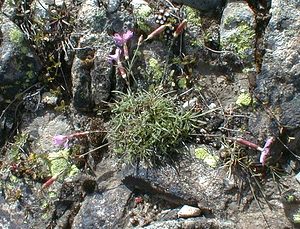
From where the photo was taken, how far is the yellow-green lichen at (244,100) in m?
5.98

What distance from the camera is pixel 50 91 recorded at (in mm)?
6395

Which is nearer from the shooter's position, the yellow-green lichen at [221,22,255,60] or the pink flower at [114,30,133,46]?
the yellow-green lichen at [221,22,255,60]

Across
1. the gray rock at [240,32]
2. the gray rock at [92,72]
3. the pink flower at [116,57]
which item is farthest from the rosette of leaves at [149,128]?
the gray rock at [240,32]

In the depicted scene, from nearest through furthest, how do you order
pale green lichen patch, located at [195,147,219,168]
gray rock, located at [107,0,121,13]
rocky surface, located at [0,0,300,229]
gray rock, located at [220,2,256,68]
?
rocky surface, located at [0,0,300,229]
pale green lichen patch, located at [195,147,219,168]
gray rock, located at [220,2,256,68]
gray rock, located at [107,0,121,13]

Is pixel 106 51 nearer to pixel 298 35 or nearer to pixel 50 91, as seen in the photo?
pixel 50 91

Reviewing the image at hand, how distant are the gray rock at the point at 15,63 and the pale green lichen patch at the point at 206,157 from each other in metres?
1.79

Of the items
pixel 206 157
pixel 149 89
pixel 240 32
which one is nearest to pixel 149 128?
pixel 149 89

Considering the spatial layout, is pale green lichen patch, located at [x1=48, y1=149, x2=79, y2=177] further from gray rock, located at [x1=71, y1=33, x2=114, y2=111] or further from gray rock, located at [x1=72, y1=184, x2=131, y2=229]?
gray rock, located at [x1=71, y1=33, x2=114, y2=111]

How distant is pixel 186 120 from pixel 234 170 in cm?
63

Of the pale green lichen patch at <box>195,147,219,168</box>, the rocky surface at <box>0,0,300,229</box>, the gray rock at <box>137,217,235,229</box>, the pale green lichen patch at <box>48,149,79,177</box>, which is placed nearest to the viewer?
the gray rock at <box>137,217,235,229</box>

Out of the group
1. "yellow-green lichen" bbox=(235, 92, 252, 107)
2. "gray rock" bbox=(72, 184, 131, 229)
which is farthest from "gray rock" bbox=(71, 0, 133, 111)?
"yellow-green lichen" bbox=(235, 92, 252, 107)

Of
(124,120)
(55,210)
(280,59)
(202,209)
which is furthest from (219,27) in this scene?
(55,210)

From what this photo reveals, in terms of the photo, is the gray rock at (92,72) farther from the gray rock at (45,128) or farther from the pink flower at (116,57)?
the gray rock at (45,128)

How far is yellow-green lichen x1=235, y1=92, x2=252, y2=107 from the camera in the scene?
5.98 m
